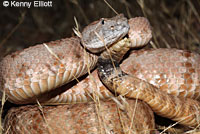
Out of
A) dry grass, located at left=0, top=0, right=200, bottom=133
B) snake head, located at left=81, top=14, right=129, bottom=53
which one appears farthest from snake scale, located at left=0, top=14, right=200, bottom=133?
dry grass, located at left=0, top=0, right=200, bottom=133

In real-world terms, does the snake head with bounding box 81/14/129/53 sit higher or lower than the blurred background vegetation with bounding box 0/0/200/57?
higher

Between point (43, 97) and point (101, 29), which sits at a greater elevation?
point (101, 29)

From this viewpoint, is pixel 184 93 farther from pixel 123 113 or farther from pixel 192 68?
pixel 123 113

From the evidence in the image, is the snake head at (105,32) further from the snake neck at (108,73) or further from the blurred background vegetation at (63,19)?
the blurred background vegetation at (63,19)

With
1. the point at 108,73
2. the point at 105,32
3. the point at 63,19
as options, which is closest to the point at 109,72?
the point at 108,73

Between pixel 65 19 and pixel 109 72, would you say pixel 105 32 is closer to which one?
pixel 109 72

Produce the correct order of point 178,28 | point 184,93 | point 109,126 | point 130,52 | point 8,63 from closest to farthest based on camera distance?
point 109,126
point 8,63
point 184,93
point 130,52
point 178,28

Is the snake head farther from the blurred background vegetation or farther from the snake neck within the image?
the blurred background vegetation

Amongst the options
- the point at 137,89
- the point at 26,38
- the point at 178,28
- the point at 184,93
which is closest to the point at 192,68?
the point at 184,93
